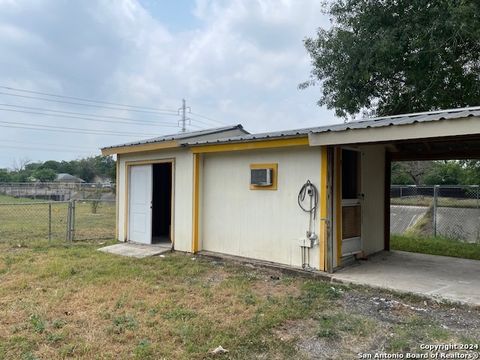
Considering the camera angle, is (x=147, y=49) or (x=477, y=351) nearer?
(x=477, y=351)

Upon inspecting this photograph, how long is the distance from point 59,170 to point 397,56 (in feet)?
205

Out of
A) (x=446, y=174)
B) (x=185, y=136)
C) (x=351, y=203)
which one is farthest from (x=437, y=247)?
(x=446, y=174)

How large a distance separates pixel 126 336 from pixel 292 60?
1059cm

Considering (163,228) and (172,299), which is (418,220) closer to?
(163,228)

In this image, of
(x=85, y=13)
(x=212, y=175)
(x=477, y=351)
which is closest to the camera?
(x=477, y=351)

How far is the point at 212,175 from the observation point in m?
7.37

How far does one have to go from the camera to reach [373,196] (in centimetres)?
729

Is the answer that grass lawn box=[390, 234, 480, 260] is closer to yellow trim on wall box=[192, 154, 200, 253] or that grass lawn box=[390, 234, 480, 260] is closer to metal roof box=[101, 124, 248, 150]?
yellow trim on wall box=[192, 154, 200, 253]

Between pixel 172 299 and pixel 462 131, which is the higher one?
pixel 462 131

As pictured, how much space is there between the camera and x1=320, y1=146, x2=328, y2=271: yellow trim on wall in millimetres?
5641

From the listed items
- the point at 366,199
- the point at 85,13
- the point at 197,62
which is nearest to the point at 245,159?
the point at 366,199

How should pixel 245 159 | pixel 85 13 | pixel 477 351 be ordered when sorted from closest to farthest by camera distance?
pixel 477 351, pixel 245 159, pixel 85 13

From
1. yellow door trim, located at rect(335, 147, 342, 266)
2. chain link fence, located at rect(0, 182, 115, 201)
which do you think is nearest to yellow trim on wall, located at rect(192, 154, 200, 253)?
yellow door trim, located at rect(335, 147, 342, 266)

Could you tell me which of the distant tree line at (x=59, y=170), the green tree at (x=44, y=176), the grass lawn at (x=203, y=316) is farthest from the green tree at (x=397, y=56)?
the green tree at (x=44, y=176)
